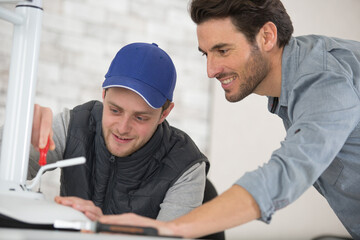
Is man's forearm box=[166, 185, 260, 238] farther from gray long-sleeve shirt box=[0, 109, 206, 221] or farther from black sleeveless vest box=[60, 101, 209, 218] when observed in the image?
black sleeveless vest box=[60, 101, 209, 218]

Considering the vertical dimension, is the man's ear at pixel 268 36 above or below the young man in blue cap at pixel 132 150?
above

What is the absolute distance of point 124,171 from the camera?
1.65m

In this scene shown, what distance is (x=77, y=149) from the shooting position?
1.65 meters

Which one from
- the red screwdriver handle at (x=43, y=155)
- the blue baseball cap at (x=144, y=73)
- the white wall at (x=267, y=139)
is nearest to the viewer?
the red screwdriver handle at (x=43, y=155)

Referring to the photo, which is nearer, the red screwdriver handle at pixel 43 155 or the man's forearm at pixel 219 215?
the man's forearm at pixel 219 215

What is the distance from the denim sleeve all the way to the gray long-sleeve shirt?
50cm

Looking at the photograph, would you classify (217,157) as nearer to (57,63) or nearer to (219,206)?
(57,63)

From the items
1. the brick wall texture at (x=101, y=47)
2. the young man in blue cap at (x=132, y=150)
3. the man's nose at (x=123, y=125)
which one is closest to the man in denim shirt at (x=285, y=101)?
the young man in blue cap at (x=132, y=150)

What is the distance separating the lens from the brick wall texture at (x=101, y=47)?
2.90m

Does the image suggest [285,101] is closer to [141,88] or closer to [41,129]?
[141,88]

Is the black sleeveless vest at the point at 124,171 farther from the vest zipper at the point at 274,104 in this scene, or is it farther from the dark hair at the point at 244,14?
the dark hair at the point at 244,14

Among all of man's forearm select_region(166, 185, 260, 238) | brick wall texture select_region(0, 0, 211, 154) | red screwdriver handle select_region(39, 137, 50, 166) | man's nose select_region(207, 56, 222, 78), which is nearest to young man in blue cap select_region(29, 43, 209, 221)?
man's nose select_region(207, 56, 222, 78)

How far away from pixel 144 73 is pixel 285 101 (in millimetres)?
474

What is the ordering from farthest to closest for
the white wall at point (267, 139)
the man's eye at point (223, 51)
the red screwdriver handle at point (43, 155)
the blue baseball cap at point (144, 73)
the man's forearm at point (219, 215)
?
the white wall at point (267, 139), the blue baseball cap at point (144, 73), the man's eye at point (223, 51), the red screwdriver handle at point (43, 155), the man's forearm at point (219, 215)
